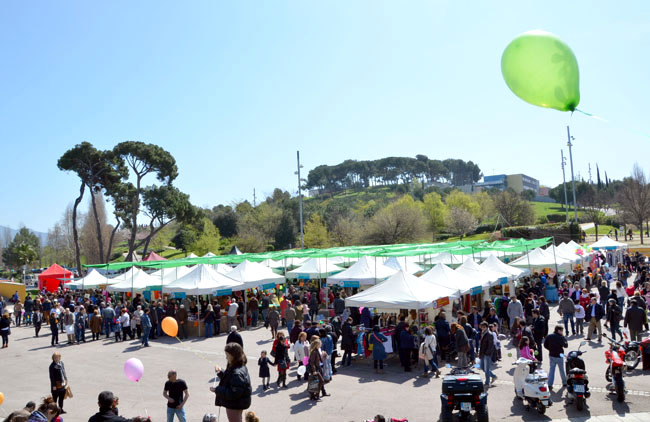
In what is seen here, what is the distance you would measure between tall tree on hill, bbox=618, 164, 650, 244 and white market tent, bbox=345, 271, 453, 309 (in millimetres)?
42945

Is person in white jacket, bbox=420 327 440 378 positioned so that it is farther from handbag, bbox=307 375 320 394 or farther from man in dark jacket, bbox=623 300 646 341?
man in dark jacket, bbox=623 300 646 341

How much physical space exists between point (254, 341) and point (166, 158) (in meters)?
30.2

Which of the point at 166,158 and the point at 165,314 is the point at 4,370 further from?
the point at 166,158

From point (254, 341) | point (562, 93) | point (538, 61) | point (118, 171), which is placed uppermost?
point (118, 171)

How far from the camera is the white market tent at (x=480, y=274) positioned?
54.1 feet

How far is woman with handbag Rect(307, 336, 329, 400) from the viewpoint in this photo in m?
9.34

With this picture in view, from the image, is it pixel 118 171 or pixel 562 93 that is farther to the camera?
pixel 118 171

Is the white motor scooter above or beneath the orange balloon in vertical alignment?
beneath

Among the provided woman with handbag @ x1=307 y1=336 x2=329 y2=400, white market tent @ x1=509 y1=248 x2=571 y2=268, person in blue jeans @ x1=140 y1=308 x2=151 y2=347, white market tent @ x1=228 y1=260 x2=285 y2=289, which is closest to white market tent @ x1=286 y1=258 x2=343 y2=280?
white market tent @ x1=228 y1=260 x2=285 y2=289

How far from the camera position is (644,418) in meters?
7.53

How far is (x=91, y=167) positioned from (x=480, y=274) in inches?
1342

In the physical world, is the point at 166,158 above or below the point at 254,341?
above

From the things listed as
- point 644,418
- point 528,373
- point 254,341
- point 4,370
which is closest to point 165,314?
point 254,341

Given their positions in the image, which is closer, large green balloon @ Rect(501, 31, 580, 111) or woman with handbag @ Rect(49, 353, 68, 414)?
large green balloon @ Rect(501, 31, 580, 111)
